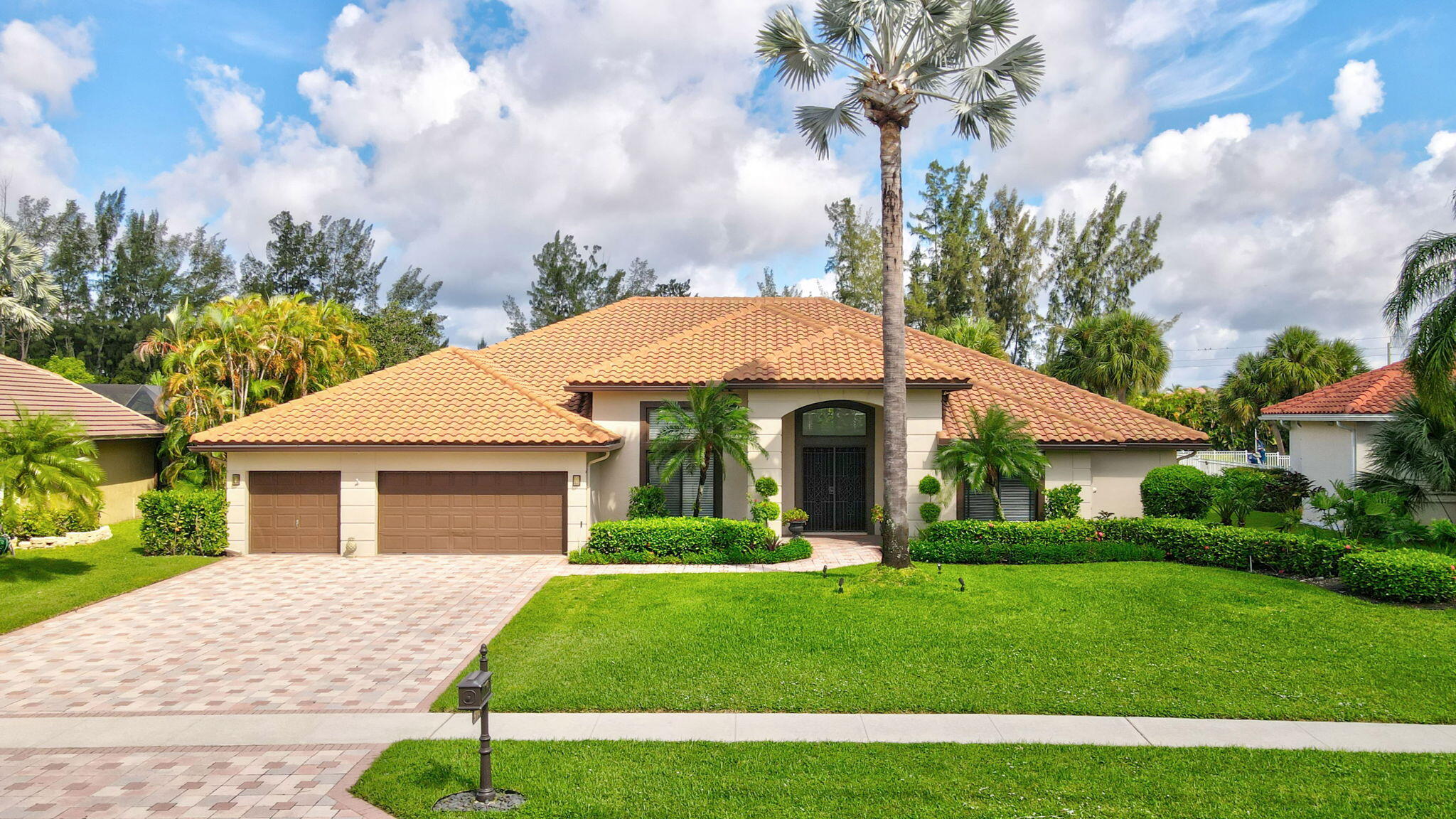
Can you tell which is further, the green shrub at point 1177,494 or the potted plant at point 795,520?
the potted plant at point 795,520

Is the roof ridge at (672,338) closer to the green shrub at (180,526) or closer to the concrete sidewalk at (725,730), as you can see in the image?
the green shrub at (180,526)

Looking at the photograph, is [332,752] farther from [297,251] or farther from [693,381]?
[297,251]

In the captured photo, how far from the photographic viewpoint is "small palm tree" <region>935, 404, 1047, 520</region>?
17.1 meters

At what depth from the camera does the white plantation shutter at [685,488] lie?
19.1 meters

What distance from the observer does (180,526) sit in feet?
57.5

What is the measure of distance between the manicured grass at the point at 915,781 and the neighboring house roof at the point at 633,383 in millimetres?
10633

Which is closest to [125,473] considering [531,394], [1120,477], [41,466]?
[41,466]

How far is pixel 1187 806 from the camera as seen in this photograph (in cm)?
627

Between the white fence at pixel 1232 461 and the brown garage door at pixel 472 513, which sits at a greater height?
the white fence at pixel 1232 461

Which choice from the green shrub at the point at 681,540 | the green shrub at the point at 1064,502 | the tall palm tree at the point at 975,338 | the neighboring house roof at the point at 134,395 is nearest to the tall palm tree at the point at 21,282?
the neighboring house roof at the point at 134,395

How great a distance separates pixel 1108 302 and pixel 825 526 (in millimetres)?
33334

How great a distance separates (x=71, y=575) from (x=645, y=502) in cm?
1166

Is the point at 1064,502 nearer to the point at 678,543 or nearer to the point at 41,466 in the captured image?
the point at 678,543

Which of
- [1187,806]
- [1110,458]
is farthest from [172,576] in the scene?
[1110,458]
